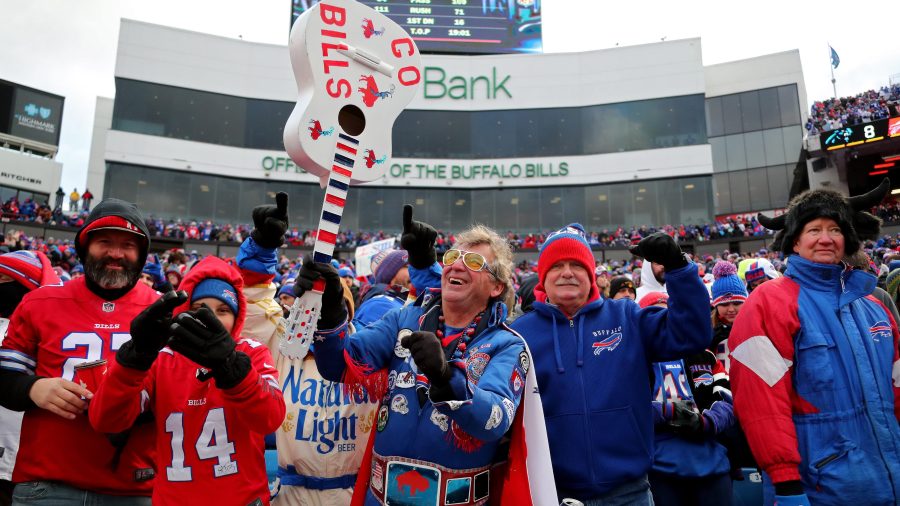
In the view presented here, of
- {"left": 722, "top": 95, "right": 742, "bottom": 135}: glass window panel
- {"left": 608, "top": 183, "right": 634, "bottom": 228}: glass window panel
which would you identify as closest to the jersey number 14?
{"left": 608, "top": 183, "right": 634, "bottom": 228}: glass window panel

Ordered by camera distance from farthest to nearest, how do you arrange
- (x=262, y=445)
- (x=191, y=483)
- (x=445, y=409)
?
1. (x=262, y=445)
2. (x=191, y=483)
3. (x=445, y=409)

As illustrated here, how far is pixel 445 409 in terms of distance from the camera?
5.86 ft

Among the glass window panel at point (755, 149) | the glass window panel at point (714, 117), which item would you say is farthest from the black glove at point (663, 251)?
the glass window panel at point (714, 117)

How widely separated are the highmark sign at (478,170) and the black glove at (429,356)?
30716mm

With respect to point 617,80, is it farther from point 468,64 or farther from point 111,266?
point 111,266

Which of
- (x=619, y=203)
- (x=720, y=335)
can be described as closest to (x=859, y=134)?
(x=619, y=203)

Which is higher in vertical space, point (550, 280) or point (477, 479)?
point (550, 280)

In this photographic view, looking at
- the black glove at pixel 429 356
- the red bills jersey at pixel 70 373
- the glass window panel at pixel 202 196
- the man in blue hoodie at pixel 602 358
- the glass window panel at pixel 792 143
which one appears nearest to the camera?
the black glove at pixel 429 356

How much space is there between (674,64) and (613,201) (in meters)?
8.87

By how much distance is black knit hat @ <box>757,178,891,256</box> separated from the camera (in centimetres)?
280

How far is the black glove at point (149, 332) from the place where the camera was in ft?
6.59

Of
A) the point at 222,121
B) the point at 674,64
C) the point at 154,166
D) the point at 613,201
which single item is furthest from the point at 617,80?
the point at 154,166

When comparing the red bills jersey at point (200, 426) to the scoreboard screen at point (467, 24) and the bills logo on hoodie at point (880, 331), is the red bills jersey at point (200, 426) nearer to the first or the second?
the bills logo on hoodie at point (880, 331)

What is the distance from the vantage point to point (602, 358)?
8.53 ft
